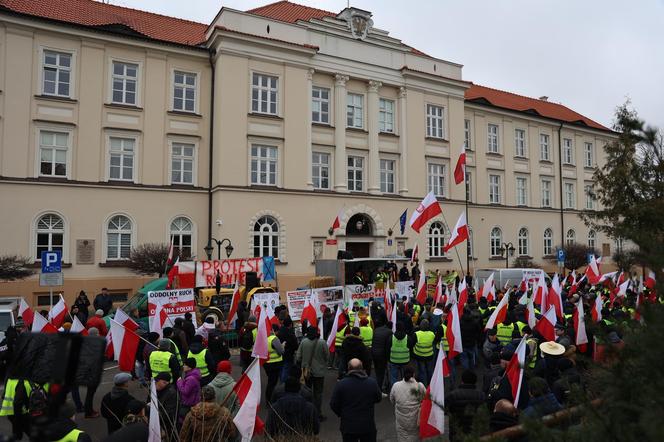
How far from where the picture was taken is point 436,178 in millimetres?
30641

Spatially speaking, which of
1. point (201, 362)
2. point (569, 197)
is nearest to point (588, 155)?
point (569, 197)

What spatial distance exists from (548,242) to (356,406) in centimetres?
3515

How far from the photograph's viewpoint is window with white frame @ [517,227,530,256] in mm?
35438

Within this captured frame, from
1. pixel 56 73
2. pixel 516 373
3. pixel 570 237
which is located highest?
pixel 56 73

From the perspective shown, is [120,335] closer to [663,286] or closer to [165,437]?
[165,437]

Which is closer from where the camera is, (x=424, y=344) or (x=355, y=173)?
(x=424, y=344)

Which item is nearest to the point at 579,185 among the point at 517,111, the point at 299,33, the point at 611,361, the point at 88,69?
the point at 517,111

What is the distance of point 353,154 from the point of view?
27844 mm

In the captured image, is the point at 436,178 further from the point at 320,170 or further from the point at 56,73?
the point at 56,73

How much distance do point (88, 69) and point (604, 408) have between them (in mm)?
24991

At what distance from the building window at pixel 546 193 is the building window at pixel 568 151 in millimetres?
2842

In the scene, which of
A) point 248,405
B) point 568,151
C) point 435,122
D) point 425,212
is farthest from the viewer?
point 568,151

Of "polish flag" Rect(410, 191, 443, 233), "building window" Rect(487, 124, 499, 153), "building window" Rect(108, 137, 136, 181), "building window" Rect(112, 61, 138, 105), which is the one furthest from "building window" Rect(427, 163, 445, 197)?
"building window" Rect(112, 61, 138, 105)

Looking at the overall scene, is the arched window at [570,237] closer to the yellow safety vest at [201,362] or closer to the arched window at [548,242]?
the arched window at [548,242]
